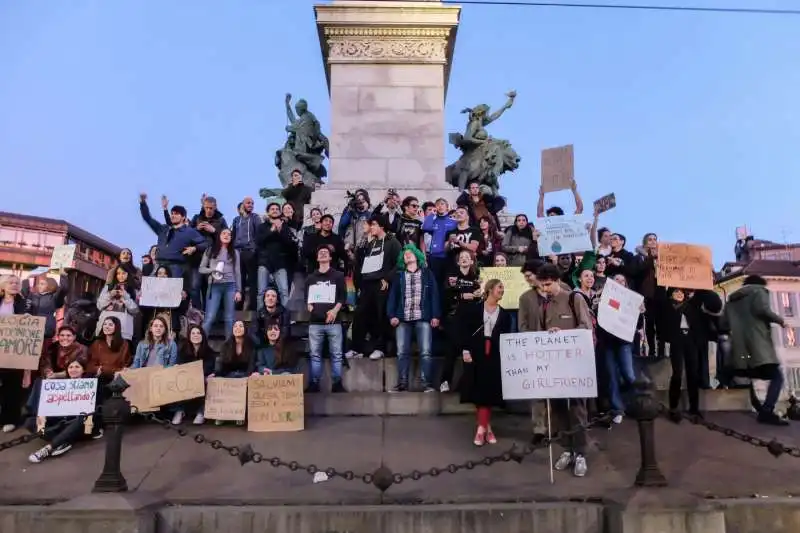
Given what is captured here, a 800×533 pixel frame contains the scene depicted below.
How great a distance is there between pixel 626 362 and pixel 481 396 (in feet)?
7.53

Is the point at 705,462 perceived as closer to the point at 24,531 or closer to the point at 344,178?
the point at 24,531

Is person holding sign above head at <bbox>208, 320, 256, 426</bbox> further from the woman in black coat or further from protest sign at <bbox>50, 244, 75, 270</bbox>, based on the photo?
protest sign at <bbox>50, 244, 75, 270</bbox>

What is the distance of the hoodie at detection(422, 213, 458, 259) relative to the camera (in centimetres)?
1155

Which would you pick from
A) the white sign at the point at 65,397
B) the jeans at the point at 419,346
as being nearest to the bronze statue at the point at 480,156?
the jeans at the point at 419,346

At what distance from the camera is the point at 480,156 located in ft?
58.4

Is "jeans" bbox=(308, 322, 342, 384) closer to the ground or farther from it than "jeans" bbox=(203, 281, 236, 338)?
closer to the ground

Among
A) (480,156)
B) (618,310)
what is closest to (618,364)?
(618,310)

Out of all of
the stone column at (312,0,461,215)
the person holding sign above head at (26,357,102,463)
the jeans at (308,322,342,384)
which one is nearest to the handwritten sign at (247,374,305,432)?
the jeans at (308,322,342,384)

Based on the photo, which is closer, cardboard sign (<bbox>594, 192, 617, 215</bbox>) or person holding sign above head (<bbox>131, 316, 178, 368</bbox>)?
person holding sign above head (<bbox>131, 316, 178, 368</bbox>)

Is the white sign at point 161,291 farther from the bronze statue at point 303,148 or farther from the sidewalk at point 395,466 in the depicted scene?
the bronze statue at point 303,148

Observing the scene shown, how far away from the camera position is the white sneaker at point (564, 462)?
25.5ft

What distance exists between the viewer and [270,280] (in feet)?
38.1

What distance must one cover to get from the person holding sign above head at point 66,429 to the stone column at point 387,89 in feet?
26.9

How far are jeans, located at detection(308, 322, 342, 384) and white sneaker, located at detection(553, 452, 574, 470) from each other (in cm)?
329
